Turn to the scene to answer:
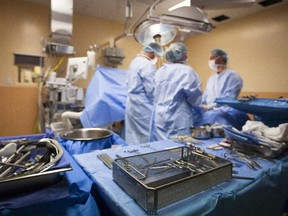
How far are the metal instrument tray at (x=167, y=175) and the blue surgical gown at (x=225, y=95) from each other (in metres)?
1.06

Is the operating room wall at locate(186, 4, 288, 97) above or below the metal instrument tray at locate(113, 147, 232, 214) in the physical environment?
above

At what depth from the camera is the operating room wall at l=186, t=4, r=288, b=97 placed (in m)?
2.99

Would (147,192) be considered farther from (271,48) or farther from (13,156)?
(271,48)

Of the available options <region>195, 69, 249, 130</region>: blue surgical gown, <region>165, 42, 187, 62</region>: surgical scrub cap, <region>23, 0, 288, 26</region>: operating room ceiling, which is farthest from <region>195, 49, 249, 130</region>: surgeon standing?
<region>23, 0, 288, 26</region>: operating room ceiling

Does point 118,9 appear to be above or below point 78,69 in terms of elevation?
above

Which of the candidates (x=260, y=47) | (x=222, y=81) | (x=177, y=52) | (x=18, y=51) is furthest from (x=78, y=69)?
(x=260, y=47)

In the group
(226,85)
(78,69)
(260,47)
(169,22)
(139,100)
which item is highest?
(260,47)

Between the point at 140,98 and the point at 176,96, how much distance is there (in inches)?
26.3

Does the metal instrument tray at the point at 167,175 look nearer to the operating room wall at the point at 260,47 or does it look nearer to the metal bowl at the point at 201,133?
the metal bowl at the point at 201,133

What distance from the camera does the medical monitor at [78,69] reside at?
251 cm

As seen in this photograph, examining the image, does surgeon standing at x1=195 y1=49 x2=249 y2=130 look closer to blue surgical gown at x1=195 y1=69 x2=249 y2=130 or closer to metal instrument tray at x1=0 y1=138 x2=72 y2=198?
blue surgical gown at x1=195 y1=69 x2=249 y2=130

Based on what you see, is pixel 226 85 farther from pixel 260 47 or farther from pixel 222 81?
pixel 260 47

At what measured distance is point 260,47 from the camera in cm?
324

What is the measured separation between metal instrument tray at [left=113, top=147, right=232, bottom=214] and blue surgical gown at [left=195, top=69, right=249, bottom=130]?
A: 1.06m
